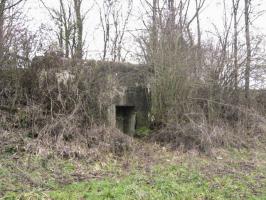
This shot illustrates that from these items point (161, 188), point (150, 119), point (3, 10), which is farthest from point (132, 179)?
point (3, 10)

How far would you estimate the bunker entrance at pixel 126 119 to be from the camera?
32.2 ft

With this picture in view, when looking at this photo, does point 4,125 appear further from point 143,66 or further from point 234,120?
point 234,120

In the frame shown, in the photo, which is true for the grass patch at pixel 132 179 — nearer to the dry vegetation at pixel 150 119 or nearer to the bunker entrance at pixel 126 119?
the dry vegetation at pixel 150 119

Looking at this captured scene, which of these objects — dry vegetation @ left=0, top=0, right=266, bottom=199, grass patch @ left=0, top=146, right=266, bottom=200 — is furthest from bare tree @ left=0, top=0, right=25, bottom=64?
grass patch @ left=0, top=146, right=266, bottom=200

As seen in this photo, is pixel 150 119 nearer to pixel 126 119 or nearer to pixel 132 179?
pixel 126 119

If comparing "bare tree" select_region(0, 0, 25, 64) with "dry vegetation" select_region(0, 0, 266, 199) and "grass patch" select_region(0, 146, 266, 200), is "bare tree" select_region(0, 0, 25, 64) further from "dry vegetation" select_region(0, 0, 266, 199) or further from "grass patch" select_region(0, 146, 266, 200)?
"grass patch" select_region(0, 146, 266, 200)

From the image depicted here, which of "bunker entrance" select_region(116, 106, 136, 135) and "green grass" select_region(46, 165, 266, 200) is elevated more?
"bunker entrance" select_region(116, 106, 136, 135)

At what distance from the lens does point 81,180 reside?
18.2 ft

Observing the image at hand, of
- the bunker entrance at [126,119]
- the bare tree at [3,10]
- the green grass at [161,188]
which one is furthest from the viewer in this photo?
the bunker entrance at [126,119]

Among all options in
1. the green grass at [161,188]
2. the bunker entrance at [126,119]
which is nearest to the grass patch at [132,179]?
the green grass at [161,188]

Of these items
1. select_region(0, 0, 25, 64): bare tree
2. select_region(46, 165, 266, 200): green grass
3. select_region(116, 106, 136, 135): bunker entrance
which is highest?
select_region(0, 0, 25, 64): bare tree

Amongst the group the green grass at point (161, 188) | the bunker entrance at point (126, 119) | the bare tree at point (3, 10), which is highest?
the bare tree at point (3, 10)

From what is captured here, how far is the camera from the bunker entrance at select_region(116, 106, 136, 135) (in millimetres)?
9823

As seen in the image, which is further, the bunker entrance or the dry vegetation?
the bunker entrance
